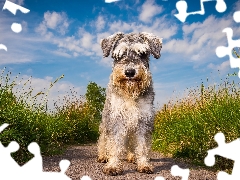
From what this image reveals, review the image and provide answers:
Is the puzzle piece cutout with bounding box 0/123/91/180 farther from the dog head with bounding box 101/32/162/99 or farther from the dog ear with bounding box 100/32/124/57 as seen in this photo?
the dog ear with bounding box 100/32/124/57

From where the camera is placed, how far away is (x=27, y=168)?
5777 mm

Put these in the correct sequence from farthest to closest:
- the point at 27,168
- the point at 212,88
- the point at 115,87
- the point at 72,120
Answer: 1. the point at 72,120
2. the point at 212,88
3. the point at 115,87
4. the point at 27,168

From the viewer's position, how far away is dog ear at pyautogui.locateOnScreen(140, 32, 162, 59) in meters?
6.42

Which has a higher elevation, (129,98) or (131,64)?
(131,64)

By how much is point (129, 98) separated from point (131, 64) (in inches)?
24.7

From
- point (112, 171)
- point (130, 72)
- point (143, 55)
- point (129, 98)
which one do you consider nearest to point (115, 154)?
point (112, 171)

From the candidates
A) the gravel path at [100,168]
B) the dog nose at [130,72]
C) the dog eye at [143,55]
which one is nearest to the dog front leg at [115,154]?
the gravel path at [100,168]

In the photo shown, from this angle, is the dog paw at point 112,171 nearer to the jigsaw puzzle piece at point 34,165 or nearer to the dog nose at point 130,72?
the jigsaw puzzle piece at point 34,165

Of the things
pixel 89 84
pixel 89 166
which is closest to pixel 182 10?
pixel 89 166

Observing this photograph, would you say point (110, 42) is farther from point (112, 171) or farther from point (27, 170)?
point (27, 170)

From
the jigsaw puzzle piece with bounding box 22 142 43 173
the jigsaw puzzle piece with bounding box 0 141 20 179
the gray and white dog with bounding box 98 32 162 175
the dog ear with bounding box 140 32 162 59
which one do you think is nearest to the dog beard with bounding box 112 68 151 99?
the gray and white dog with bounding box 98 32 162 175

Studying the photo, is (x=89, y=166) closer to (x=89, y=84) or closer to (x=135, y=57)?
(x=135, y=57)

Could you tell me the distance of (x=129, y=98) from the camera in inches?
247

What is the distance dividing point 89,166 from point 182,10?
3129mm
